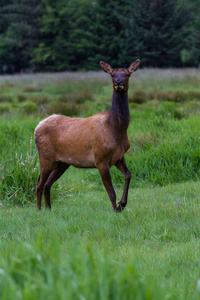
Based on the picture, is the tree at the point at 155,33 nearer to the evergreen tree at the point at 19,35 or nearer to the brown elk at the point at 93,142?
the evergreen tree at the point at 19,35

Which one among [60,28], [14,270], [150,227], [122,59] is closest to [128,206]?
[150,227]

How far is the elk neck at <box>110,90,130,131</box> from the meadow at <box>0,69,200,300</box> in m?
0.99

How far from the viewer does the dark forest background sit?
4484 centimetres

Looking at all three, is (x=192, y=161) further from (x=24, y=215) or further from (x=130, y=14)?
(x=130, y=14)

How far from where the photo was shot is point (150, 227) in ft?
13.5

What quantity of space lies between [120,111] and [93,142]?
0.49 m

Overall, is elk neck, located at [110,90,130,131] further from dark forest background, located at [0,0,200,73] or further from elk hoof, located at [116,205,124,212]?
dark forest background, located at [0,0,200,73]

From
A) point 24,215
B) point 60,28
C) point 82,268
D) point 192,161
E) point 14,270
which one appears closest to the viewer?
point 82,268

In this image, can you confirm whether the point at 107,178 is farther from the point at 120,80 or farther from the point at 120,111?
the point at 120,80

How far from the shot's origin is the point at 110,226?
419cm

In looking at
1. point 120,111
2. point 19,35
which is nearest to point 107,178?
point 120,111

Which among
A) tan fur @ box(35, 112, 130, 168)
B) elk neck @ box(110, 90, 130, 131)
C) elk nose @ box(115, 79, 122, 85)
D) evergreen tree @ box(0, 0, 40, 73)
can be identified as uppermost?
elk nose @ box(115, 79, 122, 85)

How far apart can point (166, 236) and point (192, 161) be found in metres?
3.07

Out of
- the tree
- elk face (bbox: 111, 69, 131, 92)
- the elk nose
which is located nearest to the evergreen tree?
the tree
